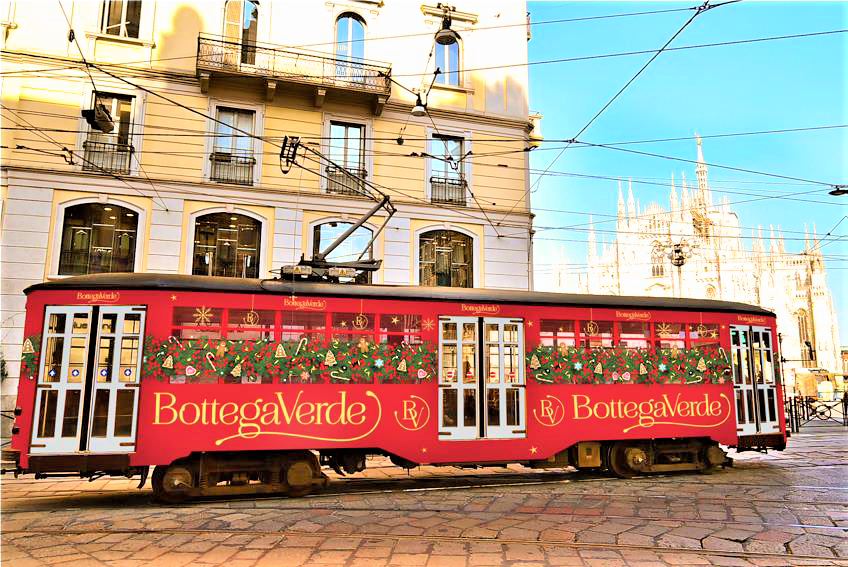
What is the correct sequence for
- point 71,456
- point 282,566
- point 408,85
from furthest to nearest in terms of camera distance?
point 408,85, point 71,456, point 282,566

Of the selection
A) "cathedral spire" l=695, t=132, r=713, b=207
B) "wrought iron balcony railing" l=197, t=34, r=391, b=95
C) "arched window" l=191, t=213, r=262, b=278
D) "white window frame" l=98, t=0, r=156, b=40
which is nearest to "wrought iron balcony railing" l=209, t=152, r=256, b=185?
"arched window" l=191, t=213, r=262, b=278

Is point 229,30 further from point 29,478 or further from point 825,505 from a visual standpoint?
point 825,505

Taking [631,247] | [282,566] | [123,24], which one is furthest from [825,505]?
[631,247]

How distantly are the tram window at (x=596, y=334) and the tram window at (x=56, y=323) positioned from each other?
737 centimetres

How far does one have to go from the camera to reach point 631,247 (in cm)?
7175

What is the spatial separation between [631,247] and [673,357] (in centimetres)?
6676

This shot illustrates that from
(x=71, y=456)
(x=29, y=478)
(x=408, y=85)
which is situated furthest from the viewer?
(x=408, y=85)

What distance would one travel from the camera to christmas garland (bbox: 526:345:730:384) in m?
8.60

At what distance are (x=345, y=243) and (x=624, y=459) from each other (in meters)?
9.01

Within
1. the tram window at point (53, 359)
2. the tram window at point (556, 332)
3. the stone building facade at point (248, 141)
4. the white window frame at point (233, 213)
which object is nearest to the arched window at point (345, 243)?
the stone building facade at point (248, 141)

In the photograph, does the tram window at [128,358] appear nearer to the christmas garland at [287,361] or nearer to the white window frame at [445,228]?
the christmas garland at [287,361]

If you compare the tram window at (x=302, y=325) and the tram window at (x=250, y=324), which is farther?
the tram window at (x=302, y=325)

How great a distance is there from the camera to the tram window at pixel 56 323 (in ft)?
23.2

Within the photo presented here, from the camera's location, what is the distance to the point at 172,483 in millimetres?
7184
